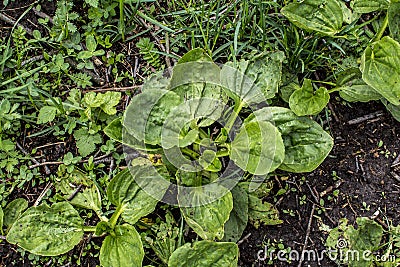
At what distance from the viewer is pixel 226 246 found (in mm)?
1775

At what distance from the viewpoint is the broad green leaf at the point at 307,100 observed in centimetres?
193

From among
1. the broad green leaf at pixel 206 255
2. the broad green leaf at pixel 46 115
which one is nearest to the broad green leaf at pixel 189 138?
the broad green leaf at pixel 206 255

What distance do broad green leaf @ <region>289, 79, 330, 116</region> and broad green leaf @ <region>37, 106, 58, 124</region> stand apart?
917mm

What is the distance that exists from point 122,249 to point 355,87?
3.56ft

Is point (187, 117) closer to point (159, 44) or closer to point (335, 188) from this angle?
point (159, 44)

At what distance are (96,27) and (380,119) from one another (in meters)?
1.26

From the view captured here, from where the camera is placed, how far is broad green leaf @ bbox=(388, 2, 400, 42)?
1.91m

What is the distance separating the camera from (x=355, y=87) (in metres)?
2.04

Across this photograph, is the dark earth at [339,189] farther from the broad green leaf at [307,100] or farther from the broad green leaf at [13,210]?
the broad green leaf at [307,100]

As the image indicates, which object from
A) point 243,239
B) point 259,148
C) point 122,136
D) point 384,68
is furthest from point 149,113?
point 384,68

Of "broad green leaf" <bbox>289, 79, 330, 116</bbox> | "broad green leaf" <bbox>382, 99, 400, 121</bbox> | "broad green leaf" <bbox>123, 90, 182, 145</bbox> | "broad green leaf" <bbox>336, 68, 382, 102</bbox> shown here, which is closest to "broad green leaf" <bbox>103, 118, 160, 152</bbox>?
"broad green leaf" <bbox>123, 90, 182, 145</bbox>

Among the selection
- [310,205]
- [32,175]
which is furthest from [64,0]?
[310,205]

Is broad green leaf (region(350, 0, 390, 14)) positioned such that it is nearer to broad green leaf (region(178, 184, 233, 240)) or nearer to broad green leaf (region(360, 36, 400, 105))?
broad green leaf (region(360, 36, 400, 105))

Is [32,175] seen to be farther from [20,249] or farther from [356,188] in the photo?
[356,188]
